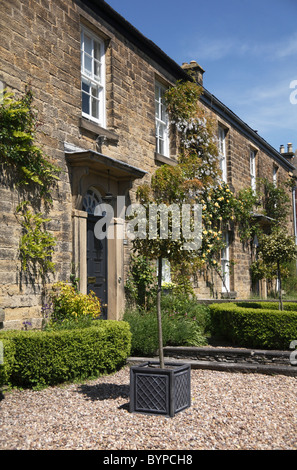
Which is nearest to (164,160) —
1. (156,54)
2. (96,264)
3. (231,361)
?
(156,54)

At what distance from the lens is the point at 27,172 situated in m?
7.17

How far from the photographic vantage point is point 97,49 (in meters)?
9.70

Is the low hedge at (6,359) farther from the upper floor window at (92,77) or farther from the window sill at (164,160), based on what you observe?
the window sill at (164,160)

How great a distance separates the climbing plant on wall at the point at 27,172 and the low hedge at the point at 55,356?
1.33m

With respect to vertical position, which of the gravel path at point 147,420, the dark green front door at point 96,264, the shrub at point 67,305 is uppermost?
the dark green front door at point 96,264

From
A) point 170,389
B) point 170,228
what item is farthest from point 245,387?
point 170,228

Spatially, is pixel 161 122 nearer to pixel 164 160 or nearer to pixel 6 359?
pixel 164 160

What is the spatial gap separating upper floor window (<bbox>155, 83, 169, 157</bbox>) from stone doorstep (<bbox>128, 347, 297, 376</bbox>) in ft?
17.5

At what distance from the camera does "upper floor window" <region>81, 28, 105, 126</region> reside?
9.20 m

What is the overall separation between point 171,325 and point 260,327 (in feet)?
5.18

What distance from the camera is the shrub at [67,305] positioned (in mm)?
7602

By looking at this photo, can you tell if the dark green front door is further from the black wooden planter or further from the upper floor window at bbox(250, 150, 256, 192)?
the upper floor window at bbox(250, 150, 256, 192)

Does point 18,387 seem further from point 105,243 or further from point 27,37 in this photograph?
point 27,37

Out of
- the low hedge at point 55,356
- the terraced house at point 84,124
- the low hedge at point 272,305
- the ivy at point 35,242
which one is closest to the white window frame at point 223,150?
the terraced house at point 84,124
